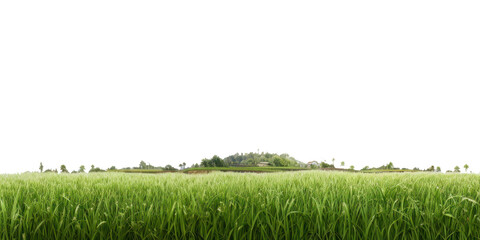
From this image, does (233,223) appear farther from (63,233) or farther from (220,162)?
(220,162)

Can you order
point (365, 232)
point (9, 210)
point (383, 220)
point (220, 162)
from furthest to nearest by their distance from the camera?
point (220, 162), point (9, 210), point (383, 220), point (365, 232)

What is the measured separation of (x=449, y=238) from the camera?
2016mm

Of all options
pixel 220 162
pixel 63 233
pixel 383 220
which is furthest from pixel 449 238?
pixel 220 162

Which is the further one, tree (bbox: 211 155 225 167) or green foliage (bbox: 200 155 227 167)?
tree (bbox: 211 155 225 167)

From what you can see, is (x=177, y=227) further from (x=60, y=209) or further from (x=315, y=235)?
(x=60, y=209)

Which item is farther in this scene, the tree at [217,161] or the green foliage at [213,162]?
the tree at [217,161]

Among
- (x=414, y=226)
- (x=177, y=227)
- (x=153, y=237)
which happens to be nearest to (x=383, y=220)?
(x=414, y=226)

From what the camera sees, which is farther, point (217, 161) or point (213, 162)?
point (217, 161)

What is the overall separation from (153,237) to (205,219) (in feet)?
1.29

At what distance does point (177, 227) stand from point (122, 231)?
1.38 feet

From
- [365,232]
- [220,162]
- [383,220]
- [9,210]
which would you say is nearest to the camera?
[365,232]

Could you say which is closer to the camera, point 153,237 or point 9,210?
point 153,237

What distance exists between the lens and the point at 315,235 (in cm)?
200

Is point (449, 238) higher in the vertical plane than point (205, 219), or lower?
lower
